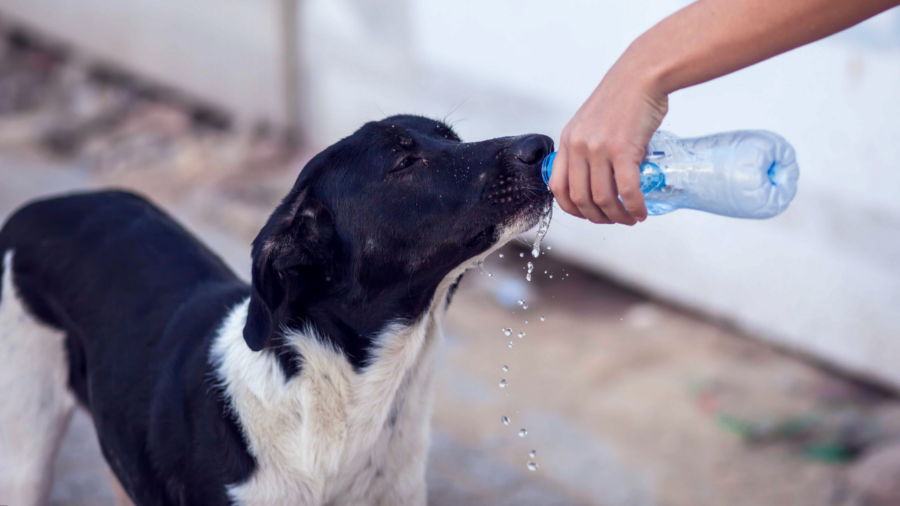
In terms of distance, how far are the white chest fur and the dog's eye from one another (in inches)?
14.0

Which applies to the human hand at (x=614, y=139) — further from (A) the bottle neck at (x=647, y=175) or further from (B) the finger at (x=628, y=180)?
(A) the bottle neck at (x=647, y=175)

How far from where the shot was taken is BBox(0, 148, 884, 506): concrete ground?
336 cm

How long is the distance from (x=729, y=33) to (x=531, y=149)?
0.59 meters

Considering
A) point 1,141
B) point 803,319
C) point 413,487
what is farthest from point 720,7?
point 1,141

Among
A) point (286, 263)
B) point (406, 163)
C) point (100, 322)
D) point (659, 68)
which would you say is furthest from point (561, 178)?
point (100, 322)

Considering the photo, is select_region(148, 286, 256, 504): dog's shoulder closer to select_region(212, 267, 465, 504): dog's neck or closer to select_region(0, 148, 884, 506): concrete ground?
select_region(212, 267, 465, 504): dog's neck

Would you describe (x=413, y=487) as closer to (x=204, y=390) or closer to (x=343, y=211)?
(x=204, y=390)

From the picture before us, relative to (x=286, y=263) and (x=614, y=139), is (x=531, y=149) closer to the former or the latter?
(x=614, y=139)

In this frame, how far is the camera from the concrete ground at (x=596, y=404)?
11.0 ft

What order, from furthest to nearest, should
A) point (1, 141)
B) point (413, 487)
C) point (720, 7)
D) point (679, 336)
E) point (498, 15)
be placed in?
1. point (1, 141)
2. point (498, 15)
3. point (679, 336)
4. point (413, 487)
5. point (720, 7)

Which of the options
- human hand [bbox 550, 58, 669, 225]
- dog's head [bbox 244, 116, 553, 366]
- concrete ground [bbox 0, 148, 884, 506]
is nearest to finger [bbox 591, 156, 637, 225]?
human hand [bbox 550, 58, 669, 225]

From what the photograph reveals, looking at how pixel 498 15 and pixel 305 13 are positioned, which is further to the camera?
pixel 305 13

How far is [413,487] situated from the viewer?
226cm

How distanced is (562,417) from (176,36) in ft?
15.2
